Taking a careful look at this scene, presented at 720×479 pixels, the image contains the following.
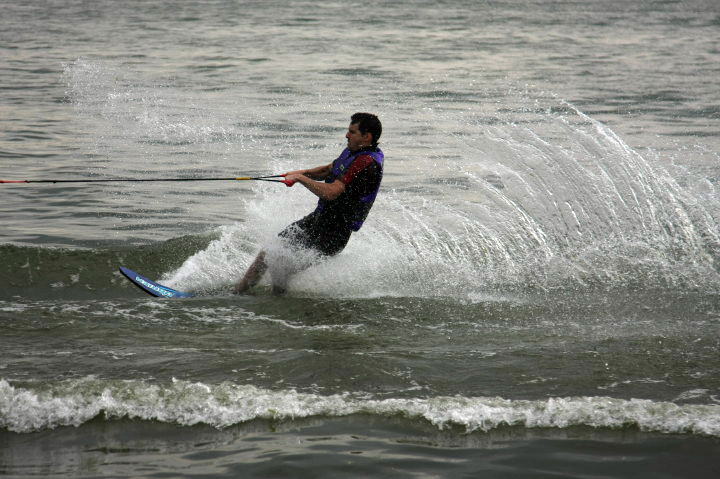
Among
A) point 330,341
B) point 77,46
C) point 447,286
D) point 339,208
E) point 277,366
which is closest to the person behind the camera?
point 277,366

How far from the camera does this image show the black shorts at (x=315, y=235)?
865 centimetres

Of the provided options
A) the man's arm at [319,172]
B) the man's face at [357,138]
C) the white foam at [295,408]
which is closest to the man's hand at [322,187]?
the man's face at [357,138]

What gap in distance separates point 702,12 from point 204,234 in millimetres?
48543

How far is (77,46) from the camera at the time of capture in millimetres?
32000

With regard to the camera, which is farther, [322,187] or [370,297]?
[370,297]

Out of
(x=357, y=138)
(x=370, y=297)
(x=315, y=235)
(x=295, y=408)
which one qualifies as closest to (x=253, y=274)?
(x=315, y=235)

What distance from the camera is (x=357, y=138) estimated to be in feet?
27.4

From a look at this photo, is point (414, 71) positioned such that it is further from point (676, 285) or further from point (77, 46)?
point (676, 285)

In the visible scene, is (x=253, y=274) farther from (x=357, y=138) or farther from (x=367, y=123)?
(x=367, y=123)

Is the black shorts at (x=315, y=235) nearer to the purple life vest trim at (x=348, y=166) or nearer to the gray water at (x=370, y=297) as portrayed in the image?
the purple life vest trim at (x=348, y=166)

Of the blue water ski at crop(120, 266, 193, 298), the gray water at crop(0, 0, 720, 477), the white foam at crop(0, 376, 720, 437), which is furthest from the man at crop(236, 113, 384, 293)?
the white foam at crop(0, 376, 720, 437)

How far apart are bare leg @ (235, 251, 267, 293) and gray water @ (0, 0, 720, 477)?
26 centimetres

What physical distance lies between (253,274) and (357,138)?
1.59 metres

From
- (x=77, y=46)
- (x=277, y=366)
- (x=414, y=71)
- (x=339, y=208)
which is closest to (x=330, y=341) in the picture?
(x=277, y=366)
